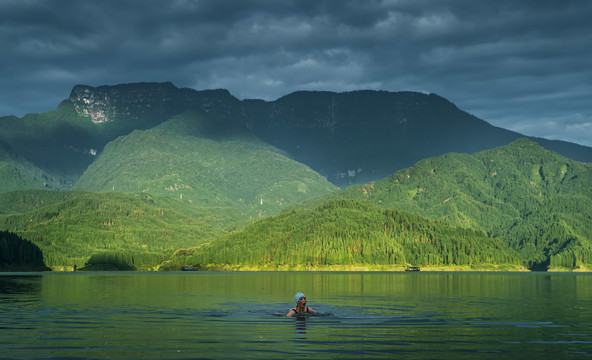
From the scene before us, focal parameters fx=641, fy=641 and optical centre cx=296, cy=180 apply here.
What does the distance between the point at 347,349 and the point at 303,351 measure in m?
4.28

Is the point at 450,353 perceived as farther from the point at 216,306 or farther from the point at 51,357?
the point at 216,306

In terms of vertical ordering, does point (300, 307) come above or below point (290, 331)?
above

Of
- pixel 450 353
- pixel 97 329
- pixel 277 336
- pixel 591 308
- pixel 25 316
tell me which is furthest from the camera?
pixel 591 308

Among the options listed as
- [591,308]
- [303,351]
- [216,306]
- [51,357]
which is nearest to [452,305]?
[591,308]

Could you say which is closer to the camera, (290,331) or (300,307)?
(290,331)

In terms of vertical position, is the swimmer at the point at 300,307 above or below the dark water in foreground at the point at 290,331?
above

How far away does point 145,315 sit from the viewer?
92.2 m

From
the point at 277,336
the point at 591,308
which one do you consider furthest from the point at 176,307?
the point at 591,308

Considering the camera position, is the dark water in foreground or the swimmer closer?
the dark water in foreground

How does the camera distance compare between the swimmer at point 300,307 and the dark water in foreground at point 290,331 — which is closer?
the dark water in foreground at point 290,331

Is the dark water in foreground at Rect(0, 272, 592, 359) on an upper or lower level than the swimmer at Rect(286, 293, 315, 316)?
lower

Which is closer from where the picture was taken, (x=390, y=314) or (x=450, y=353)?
(x=450, y=353)

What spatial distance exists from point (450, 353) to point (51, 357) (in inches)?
1369

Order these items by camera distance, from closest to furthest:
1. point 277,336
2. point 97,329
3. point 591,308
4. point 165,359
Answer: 1. point 165,359
2. point 277,336
3. point 97,329
4. point 591,308
